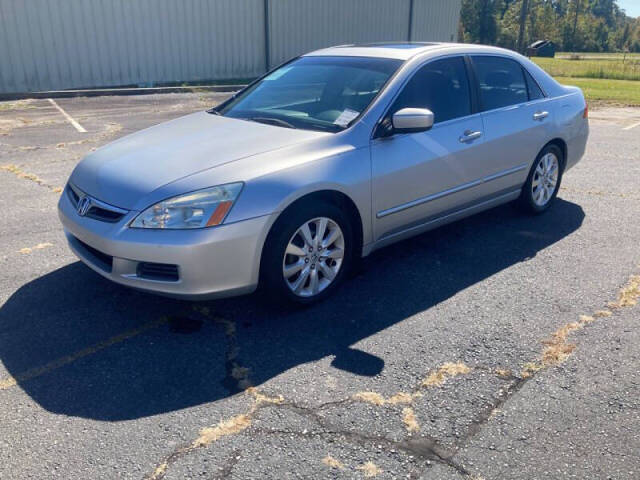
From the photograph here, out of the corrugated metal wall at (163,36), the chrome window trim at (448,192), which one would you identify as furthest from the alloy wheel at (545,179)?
the corrugated metal wall at (163,36)

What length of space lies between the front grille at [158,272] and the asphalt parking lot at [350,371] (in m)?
0.39

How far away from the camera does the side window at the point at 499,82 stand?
5094 mm

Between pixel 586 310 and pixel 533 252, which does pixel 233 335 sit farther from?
pixel 533 252

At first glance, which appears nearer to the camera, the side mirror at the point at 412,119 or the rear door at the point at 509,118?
the side mirror at the point at 412,119

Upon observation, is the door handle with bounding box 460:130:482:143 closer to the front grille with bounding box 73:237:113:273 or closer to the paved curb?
the front grille with bounding box 73:237:113:273

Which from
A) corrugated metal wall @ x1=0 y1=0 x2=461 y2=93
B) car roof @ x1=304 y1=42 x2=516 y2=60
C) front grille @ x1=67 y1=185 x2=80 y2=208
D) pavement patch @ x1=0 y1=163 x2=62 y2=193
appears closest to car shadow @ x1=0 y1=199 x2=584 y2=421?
front grille @ x1=67 y1=185 x2=80 y2=208

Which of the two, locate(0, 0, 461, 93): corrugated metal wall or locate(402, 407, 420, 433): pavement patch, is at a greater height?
locate(0, 0, 461, 93): corrugated metal wall

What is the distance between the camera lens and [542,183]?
231 inches

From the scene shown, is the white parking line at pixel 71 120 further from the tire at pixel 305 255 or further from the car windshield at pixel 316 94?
the tire at pixel 305 255

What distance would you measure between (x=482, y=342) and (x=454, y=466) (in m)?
1.15

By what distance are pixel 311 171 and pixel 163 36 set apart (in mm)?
15094

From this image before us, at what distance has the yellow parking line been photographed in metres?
3.16

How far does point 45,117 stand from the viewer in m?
11.8

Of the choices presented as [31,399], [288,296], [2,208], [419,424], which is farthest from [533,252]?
[2,208]
